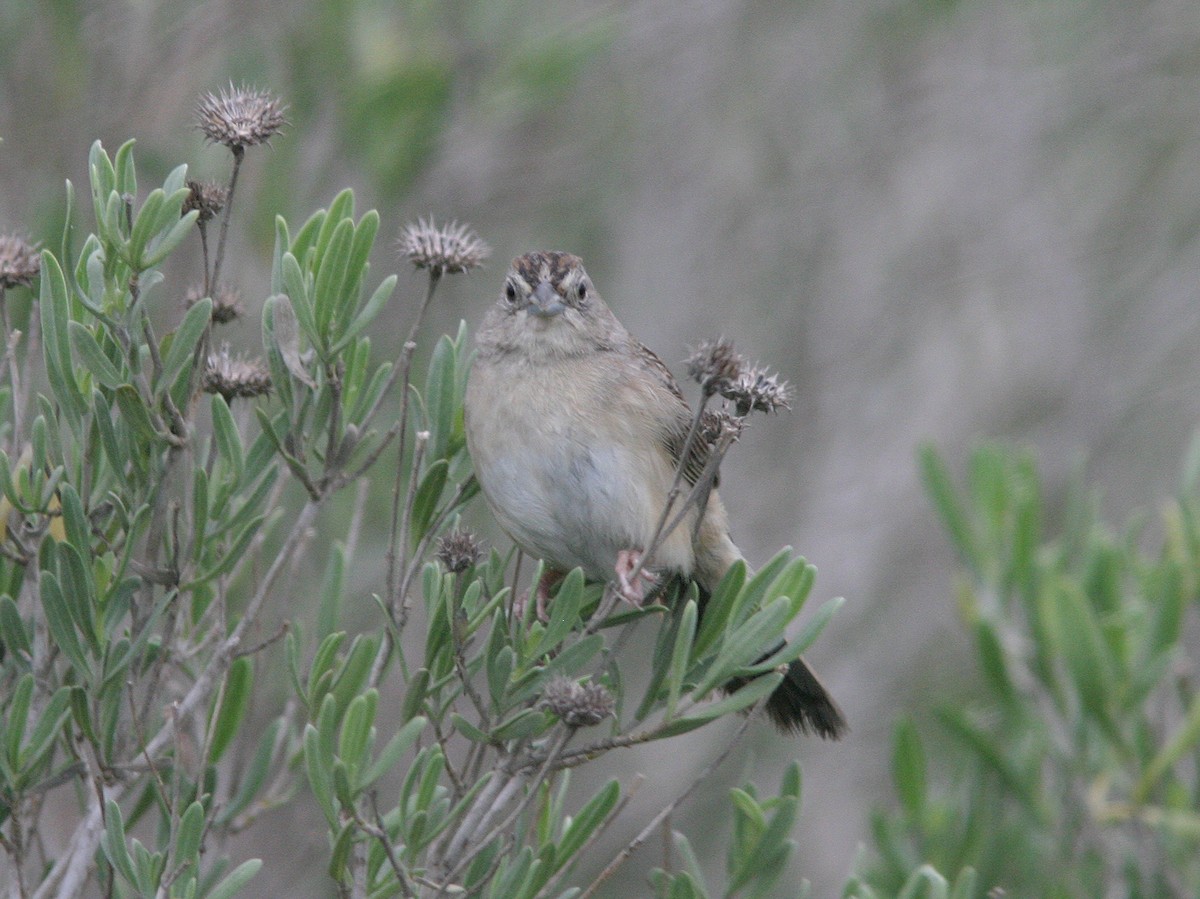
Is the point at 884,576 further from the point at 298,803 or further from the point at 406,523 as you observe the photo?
the point at 406,523

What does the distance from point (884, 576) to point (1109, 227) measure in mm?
2388

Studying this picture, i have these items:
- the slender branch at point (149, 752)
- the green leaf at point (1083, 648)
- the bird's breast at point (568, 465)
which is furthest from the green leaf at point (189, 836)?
the green leaf at point (1083, 648)

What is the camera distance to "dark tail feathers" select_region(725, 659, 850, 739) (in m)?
3.68

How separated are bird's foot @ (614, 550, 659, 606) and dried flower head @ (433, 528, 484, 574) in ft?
0.91

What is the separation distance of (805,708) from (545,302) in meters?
1.31

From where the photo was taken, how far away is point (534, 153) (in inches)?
280

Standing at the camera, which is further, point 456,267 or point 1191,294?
point 1191,294

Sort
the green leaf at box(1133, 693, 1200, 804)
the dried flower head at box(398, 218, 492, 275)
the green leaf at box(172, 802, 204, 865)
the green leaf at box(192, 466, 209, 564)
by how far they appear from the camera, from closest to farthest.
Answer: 1. the green leaf at box(172, 802, 204, 865)
2. the green leaf at box(192, 466, 209, 564)
3. the dried flower head at box(398, 218, 492, 275)
4. the green leaf at box(1133, 693, 1200, 804)

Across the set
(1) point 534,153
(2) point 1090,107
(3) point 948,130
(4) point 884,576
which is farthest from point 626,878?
(2) point 1090,107

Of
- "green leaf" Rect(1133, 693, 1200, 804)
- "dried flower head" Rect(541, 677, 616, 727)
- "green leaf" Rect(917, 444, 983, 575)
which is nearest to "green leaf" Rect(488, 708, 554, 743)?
Result: "dried flower head" Rect(541, 677, 616, 727)

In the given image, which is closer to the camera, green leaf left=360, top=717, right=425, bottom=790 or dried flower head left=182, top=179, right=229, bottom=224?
green leaf left=360, top=717, right=425, bottom=790

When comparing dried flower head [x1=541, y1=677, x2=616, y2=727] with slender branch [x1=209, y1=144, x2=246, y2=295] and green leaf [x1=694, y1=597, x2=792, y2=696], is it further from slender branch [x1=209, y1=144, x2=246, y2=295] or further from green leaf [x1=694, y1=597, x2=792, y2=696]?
slender branch [x1=209, y1=144, x2=246, y2=295]

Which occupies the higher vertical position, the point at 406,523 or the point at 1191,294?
the point at 1191,294

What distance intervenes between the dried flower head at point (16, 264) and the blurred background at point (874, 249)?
13.7ft
